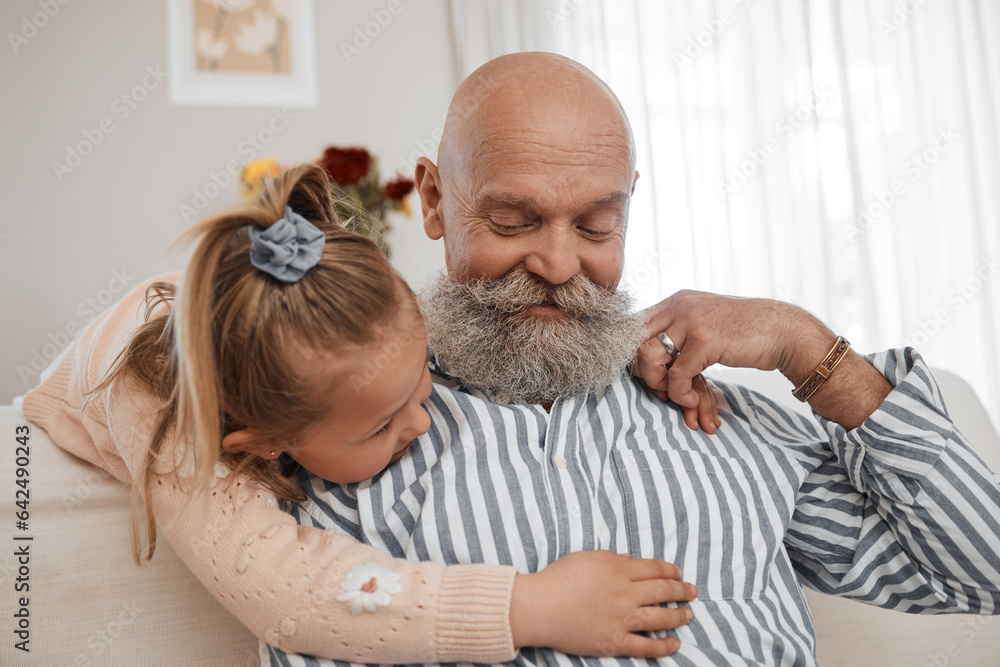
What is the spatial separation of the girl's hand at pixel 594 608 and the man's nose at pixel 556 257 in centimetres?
51

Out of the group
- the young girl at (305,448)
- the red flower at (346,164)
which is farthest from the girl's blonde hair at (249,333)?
the red flower at (346,164)

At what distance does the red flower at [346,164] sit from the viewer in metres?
3.07

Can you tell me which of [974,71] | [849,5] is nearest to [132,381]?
[849,5]

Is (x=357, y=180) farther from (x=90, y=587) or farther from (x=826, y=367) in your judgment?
(x=826, y=367)

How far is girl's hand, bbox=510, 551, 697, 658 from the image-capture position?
1011 mm

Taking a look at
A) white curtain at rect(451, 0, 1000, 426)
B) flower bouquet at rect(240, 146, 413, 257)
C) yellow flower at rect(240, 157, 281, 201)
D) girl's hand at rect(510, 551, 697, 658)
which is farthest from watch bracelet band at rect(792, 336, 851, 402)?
white curtain at rect(451, 0, 1000, 426)

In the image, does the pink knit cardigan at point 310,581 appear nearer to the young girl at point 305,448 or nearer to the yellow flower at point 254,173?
the young girl at point 305,448

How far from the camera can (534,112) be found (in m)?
1.38

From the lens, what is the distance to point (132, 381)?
3.66ft

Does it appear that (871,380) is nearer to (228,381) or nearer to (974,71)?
(228,381)

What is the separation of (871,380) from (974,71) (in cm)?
340

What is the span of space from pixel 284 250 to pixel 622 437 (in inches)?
28.1

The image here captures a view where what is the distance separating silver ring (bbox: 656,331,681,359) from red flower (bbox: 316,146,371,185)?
2.01 metres

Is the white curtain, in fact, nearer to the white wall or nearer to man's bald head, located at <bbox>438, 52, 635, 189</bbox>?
the white wall
